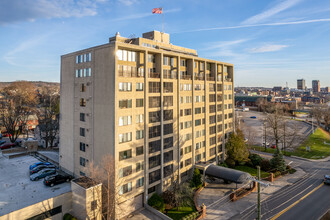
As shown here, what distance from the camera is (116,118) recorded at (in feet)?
94.5

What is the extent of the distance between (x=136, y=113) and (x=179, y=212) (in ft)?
56.0

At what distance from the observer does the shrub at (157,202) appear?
32.0m

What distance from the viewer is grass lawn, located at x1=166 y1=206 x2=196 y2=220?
100 feet

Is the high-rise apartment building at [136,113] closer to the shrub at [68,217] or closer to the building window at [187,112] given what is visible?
the building window at [187,112]

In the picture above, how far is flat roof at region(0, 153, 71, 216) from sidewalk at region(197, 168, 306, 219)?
22607mm

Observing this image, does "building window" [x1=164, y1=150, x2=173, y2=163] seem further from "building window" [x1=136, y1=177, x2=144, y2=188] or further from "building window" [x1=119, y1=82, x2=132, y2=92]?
"building window" [x1=119, y1=82, x2=132, y2=92]

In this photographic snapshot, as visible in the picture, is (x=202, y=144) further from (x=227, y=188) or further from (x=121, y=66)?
(x=121, y=66)

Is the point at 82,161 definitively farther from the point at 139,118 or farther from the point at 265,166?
the point at 265,166

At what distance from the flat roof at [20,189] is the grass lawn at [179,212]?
628 inches

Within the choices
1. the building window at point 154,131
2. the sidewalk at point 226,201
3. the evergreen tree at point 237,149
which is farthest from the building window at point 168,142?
the evergreen tree at point 237,149

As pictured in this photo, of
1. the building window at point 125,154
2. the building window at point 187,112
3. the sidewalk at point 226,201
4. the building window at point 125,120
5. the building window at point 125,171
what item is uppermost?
the building window at point 187,112

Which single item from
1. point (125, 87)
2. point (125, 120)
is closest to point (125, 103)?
point (125, 87)

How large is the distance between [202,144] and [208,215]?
17073 millimetres

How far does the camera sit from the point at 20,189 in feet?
98.5
